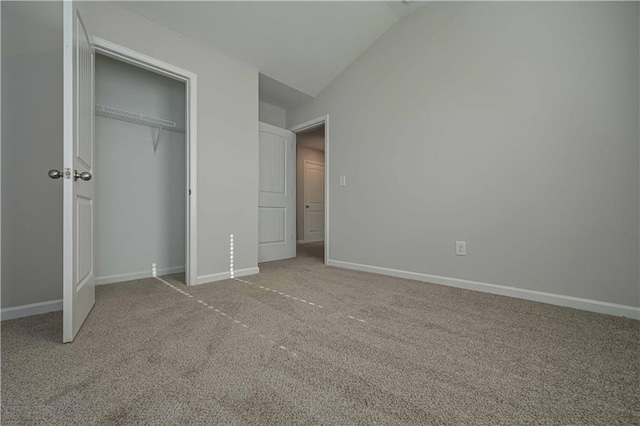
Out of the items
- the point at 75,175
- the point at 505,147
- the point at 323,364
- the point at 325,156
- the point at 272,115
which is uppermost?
the point at 272,115

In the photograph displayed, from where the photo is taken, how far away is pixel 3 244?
1.77 meters

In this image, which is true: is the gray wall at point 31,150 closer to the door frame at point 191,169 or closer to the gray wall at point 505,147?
the door frame at point 191,169

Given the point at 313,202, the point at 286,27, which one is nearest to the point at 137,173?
the point at 286,27

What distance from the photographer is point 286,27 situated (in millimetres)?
2662

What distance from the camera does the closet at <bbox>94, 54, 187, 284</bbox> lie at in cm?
256

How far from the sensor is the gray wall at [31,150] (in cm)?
178

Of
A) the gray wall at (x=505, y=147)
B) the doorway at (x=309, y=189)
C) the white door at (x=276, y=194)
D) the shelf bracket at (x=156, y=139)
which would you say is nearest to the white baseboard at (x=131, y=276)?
the white door at (x=276, y=194)

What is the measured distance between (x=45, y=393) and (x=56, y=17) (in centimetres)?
233

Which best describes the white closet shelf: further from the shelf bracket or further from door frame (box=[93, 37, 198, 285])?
door frame (box=[93, 37, 198, 285])

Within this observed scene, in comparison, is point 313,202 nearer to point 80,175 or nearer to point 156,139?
point 156,139

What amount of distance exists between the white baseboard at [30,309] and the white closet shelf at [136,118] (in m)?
1.56

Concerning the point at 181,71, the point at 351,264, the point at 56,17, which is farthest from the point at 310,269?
the point at 56,17

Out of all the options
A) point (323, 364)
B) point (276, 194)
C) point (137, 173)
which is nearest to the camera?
point (323, 364)

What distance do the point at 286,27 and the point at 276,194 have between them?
197 cm
